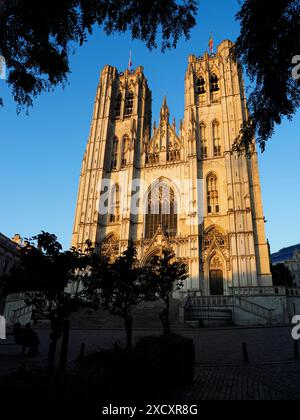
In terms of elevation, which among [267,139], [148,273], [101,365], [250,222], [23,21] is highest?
[250,222]

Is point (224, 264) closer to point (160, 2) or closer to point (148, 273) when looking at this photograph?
point (148, 273)

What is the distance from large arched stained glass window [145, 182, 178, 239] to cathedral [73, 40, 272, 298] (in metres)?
0.12

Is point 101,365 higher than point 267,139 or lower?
lower

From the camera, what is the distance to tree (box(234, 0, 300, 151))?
186 inches

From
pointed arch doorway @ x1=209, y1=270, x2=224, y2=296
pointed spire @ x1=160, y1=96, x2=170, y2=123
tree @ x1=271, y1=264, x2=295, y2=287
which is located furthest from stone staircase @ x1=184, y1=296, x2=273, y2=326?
tree @ x1=271, y1=264, x2=295, y2=287

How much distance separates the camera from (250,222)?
94.0 ft

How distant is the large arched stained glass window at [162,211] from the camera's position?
33.1 metres

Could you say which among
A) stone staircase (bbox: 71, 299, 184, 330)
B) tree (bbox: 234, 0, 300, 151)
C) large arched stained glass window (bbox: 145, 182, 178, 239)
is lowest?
stone staircase (bbox: 71, 299, 184, 330)

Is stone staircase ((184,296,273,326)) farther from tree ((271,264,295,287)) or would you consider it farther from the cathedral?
tree ((271,264,295,287))

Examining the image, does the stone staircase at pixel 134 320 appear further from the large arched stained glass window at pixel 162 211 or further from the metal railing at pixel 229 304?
the large arched stained glass window at pixel 162 211

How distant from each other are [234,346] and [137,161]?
28.8 meters

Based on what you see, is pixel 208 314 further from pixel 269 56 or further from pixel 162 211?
pixel 269 56

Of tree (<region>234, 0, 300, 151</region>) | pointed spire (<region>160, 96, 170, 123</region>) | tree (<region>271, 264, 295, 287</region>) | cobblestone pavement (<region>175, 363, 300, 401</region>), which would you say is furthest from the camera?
tree (<region>271, 264, 295, 287</region>)

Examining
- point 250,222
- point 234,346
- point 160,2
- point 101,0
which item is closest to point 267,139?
point 160,2
